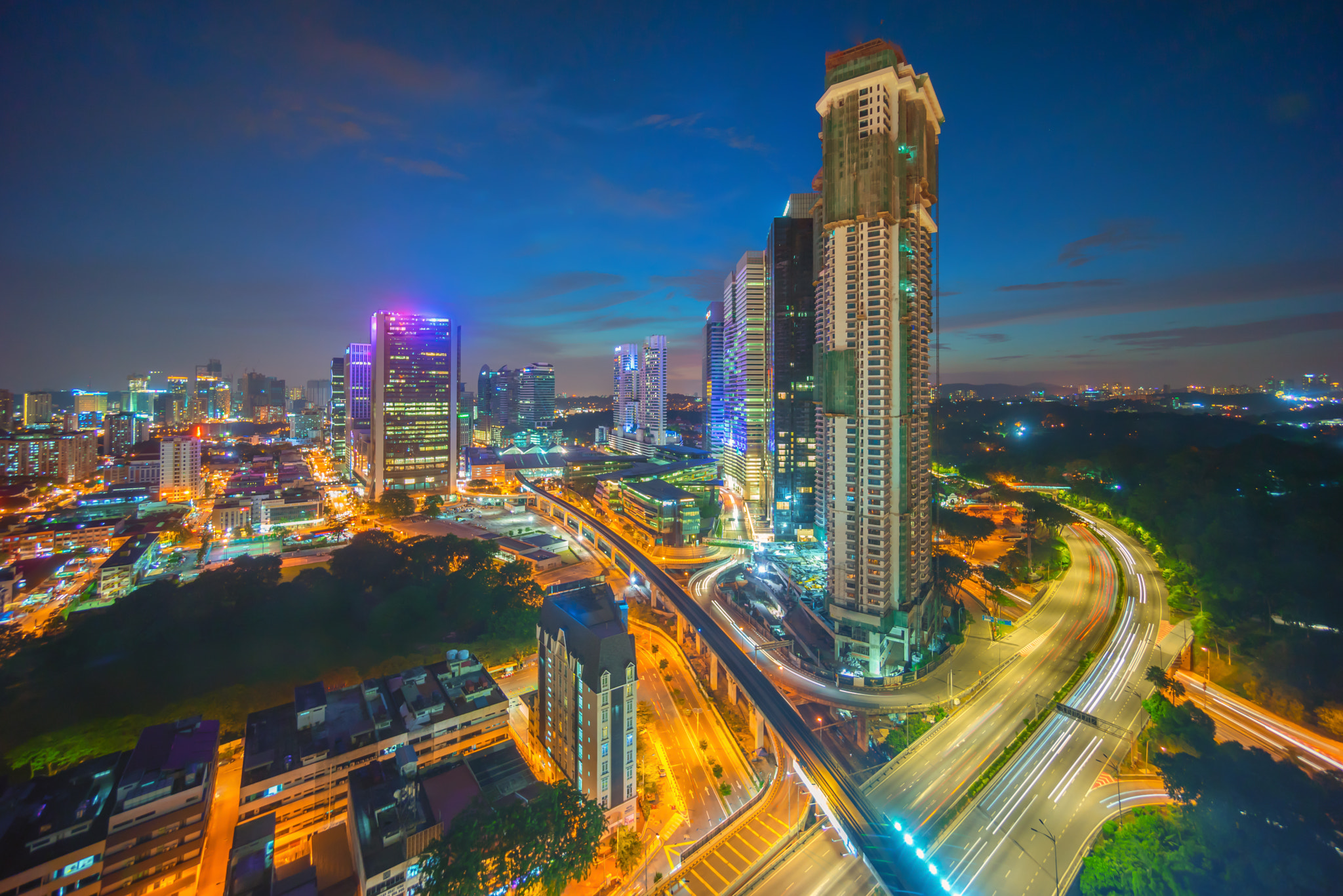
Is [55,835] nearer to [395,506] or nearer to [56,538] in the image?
[56,538]

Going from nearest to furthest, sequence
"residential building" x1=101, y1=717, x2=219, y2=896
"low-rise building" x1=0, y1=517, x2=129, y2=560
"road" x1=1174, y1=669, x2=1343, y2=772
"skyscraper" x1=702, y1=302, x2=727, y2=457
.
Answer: "residential building" x1=101, y1=717, x2=219, y2=896 < "road" x1=1174, y1=669, x2=1343, y2=772 < "low-rise building" x1=0, y1=517, x2=129, y2=560 < "skyscraper" x1=702, y1=302, x2=727, y2=457

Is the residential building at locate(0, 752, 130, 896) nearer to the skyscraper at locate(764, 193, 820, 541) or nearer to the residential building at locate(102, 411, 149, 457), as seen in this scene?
the skyscraper at locate(764, 193, 820, 541)

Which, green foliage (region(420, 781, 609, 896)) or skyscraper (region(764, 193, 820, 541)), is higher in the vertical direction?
skyscraper (region(764, 193, 820, 541))

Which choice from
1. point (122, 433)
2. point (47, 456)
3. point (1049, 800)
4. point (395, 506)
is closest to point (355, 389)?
point (122, 433)

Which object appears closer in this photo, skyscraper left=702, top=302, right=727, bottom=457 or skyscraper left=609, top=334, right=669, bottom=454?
skyscraper left=702, top=302, right=727, bottom=457

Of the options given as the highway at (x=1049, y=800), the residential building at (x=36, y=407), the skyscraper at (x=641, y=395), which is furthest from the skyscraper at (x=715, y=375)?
the residential building at (x=36, y=407)

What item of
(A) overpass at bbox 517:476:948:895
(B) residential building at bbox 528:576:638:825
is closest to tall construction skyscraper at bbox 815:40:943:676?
(A) overpass at bbox 517:476:948:895
